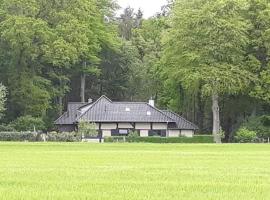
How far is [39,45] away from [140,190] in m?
56.2

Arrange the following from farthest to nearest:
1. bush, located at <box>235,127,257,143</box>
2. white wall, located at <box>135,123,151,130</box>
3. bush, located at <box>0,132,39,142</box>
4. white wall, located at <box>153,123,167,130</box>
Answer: white wall, located at <box>153,123,167,130</box> < white wall, located at <box>135,123,151,130</box> < bush, located at <box>235,127,257,143</box> < bush, located at <box>0,132,39,142</box>

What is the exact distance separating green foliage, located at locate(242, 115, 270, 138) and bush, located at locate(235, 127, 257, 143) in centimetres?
126

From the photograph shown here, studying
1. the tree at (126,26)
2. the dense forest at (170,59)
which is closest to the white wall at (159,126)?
the dense forest at (170,59)

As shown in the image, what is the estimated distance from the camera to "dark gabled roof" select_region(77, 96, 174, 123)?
229ft

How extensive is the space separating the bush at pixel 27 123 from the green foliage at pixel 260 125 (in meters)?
21.2

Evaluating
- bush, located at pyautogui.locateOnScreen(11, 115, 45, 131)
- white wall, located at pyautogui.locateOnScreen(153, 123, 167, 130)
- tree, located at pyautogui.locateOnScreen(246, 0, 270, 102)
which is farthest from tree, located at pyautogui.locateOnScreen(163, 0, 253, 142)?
bush, located at pyautogui.locateOnScreen(11, 115, 45, 131)

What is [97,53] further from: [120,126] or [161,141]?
[161,141]

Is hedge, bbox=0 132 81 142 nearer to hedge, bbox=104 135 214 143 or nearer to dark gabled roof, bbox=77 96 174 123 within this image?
hedge, bbox=104 135 214 143

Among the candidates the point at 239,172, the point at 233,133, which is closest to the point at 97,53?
the point at 233,133

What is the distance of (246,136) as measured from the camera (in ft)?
207

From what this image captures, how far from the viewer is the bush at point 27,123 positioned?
66.3 metres

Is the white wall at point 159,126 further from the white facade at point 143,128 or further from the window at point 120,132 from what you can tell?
the window at point 120,132

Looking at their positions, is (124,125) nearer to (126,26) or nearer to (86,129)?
(86,129)

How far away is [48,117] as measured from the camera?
7475 cm
